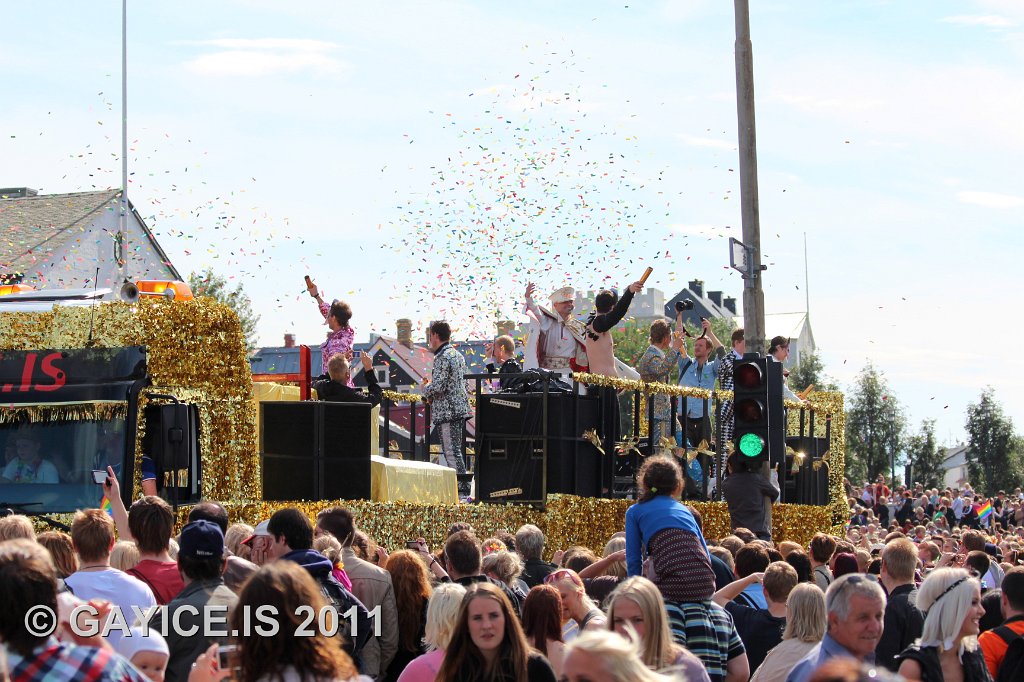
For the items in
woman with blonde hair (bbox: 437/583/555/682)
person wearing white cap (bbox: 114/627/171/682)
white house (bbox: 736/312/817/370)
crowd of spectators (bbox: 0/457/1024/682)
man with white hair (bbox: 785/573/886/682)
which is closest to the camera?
crowd of spectators (bbox: 0/457/1024/682)

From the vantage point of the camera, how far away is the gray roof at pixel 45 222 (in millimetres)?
44375

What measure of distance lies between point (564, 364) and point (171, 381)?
5.11 meters

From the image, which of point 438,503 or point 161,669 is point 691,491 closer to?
point 438,503

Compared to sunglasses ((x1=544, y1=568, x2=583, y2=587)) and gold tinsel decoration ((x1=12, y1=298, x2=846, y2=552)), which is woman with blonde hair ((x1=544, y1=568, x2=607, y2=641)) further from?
gold tinsel decoration ((x1=12, y1=298, x2=846, y2=552))

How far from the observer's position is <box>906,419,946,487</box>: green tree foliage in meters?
70.3

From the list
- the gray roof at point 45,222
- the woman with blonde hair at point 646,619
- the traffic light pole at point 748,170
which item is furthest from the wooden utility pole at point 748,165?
the gray roof at point 45,222

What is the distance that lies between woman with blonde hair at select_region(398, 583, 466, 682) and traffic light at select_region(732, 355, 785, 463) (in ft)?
22.6

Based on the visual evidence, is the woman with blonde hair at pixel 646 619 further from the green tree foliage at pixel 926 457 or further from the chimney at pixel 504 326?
the green tree foliage at pixel 926 457

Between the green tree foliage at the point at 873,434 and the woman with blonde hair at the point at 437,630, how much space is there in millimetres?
68653

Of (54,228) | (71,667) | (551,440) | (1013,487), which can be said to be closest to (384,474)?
(551,440)

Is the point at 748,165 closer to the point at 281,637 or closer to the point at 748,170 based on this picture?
the point at 748,170

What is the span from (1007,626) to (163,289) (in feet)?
26.1

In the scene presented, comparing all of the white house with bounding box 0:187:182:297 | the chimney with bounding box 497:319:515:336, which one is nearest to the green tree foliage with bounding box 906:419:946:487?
the white house with bounding box 0:187:182:297

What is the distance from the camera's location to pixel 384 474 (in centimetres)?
1430
